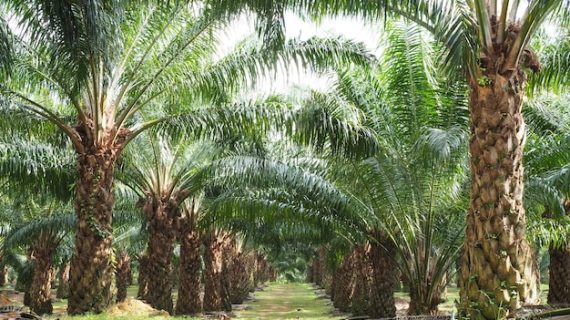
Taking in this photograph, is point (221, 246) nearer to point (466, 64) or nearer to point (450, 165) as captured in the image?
point (450, 165)

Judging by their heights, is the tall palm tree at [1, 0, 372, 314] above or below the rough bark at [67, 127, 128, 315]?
above

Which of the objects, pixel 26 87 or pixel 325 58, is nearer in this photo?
pixel 325 58

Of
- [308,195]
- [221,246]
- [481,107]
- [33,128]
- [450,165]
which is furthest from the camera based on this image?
[221,246]

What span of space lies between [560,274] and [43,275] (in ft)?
54.0

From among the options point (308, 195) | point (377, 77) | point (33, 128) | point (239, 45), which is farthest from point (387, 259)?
point (33, 128)

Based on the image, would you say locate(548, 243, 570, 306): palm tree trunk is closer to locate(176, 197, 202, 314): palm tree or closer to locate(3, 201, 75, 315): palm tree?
locate(176, 197, 202, 314): palm tree

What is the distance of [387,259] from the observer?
15.6 m

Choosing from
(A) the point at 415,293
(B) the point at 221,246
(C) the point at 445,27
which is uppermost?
(C) the point at 445,27

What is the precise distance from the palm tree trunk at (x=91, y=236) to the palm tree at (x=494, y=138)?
5.22m

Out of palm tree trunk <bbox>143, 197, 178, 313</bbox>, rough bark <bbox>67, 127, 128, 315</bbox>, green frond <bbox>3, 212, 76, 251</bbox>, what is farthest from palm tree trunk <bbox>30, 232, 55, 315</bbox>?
rough bark <bbox>67, 127, 128, 315</bbox>

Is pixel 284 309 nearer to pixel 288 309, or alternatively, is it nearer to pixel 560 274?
pixel 288 309

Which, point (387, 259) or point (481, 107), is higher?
point (481, 107)

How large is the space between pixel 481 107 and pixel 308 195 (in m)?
6.56

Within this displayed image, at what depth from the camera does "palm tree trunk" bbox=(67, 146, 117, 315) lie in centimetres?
1048
